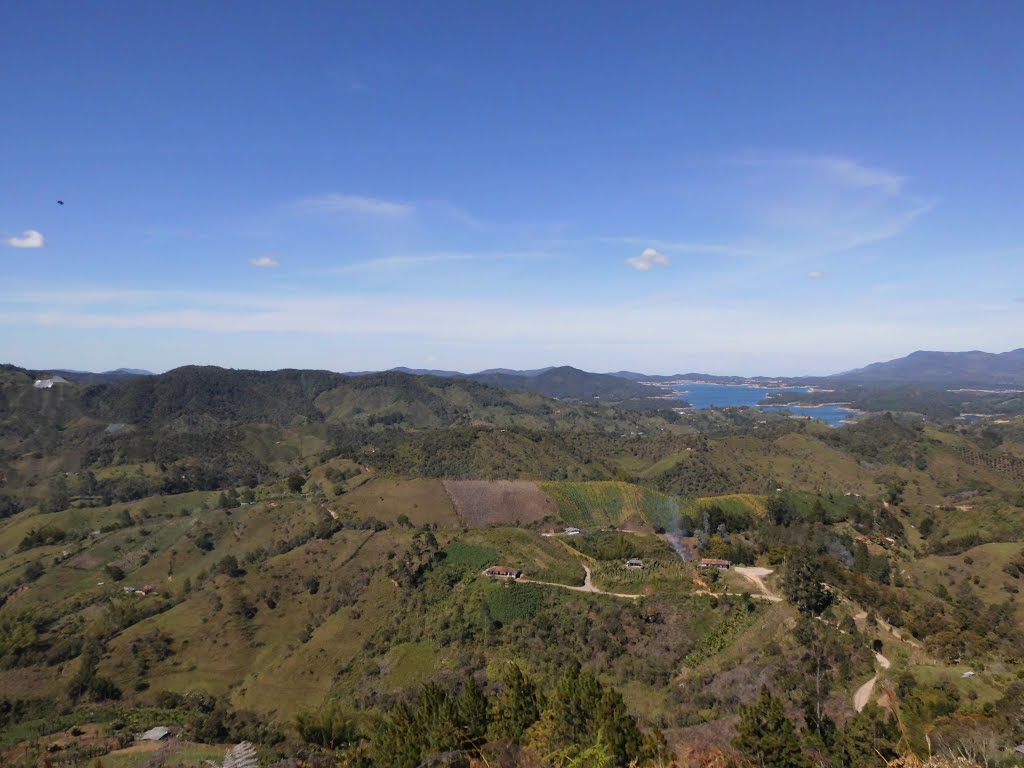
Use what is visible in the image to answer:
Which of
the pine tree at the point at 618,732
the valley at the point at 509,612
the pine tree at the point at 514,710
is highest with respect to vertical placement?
the pine tree at the point at 618,732

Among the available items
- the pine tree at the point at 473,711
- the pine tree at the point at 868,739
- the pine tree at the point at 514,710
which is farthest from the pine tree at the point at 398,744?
the pine tree at the point at 868,739

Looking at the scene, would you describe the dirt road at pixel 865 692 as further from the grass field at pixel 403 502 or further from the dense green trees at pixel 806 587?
the grass field at pixel 403 502

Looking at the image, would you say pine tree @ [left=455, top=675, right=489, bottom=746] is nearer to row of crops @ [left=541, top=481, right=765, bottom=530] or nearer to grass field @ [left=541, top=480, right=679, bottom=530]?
row of crops @ [left=541, top=481, right=765, bottom=530]

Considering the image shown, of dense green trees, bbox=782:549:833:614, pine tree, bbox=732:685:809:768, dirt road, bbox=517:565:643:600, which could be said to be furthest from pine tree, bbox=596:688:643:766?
dirt road, bbox=517:565:643:600

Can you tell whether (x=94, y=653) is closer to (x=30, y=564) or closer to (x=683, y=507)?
(x=30, y=564)

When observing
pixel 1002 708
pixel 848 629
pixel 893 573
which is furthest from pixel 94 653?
pixel 893 573
